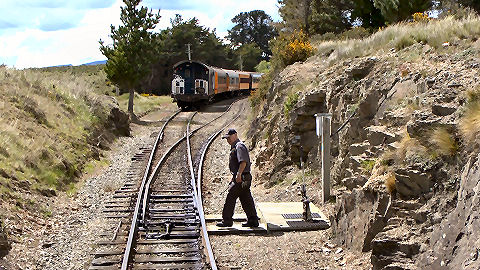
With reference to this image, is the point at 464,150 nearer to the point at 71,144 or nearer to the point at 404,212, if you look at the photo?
the point at 404,212

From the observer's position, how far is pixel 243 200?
9.47 metres

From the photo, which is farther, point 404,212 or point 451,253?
point 404,212

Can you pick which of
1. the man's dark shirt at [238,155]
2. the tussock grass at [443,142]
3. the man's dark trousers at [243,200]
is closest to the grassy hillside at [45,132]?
the man's dark trousers at [243,200]

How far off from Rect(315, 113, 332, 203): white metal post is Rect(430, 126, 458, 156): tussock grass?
3.78 metres

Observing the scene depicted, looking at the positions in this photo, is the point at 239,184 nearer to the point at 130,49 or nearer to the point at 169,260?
the point at 169,260

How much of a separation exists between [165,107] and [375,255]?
34.8m

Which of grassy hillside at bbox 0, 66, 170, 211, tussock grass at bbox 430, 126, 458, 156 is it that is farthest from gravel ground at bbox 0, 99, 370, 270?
tussock grass at bbox 430, 126, 458, 156

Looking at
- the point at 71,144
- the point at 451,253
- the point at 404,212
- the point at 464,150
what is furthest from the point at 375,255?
the point at 71,144

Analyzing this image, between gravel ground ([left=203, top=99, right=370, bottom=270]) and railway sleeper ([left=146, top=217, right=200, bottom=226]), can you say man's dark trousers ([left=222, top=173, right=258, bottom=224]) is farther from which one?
railway sleeper ([left=146, top=217, right=200, bottom=226])

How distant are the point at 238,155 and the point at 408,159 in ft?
10.6

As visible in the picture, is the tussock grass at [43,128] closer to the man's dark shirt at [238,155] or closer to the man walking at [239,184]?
the man walking at [239,184]

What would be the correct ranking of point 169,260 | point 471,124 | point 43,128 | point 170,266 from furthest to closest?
point 43,128 < point 169,260 < point 170,266 < point 471,124

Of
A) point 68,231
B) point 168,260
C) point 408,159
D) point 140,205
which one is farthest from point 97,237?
point 408,159

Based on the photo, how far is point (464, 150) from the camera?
6223 millimetres
